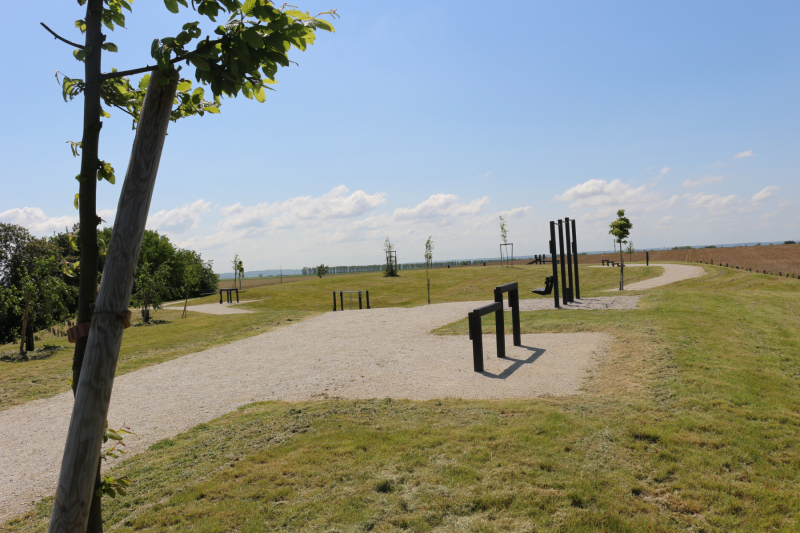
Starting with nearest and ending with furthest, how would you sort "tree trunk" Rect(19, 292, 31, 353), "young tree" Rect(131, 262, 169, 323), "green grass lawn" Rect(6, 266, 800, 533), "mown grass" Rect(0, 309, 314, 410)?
"green grass lawn" Rect(6, 266, 800, 533)
"mown grass" Rect(0, 309, 314, 410)
"tree trunk" Rect(19, 292, 31, 353)
"young tree" Rect(131, 262, 169, 323)

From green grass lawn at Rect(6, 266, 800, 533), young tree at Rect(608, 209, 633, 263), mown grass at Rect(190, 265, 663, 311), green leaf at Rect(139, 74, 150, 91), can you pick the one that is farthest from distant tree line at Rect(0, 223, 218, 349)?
young tree at Rect(608, 209, 633, 263)

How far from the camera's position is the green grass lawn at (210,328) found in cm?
1002

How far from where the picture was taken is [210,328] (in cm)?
1633

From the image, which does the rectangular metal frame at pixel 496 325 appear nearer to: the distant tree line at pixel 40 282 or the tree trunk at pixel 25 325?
the distant tree line at pixel 40 282

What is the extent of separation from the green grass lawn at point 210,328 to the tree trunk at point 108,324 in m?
8.34

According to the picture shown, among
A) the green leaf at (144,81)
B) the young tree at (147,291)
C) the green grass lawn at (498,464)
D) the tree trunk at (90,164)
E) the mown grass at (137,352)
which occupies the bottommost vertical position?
the mown grass at (137,352)

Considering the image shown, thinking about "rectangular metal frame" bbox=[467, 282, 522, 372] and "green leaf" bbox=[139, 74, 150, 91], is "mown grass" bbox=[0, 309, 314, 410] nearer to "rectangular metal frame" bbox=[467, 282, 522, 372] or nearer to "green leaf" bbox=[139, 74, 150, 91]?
"rectangular metal frame" bbox=[467, 282, 522, 372]

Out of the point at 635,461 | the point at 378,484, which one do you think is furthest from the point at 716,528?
the point at 378,484

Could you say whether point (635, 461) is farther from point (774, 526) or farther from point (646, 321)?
point (646, 321)

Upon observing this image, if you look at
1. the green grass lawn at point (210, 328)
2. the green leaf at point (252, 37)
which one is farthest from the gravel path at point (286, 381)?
the green leaf at point (252, 37)

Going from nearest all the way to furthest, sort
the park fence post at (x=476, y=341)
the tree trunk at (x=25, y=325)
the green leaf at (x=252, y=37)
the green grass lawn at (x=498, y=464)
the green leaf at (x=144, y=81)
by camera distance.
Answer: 1. the green leaf at (x=252, y=37)
2. the green leaf at (x=144, y=81)
3. the green grass lawn at (x=498, y=464)
4. the park fence post at (x=476, y=341)
5. the tree trunk at (x=25, y=325)

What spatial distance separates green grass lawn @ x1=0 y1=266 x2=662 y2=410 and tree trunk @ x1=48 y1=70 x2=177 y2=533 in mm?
8342

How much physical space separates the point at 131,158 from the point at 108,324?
0.75 metres

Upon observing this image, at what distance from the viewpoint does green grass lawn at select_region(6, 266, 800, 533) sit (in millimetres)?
3225
